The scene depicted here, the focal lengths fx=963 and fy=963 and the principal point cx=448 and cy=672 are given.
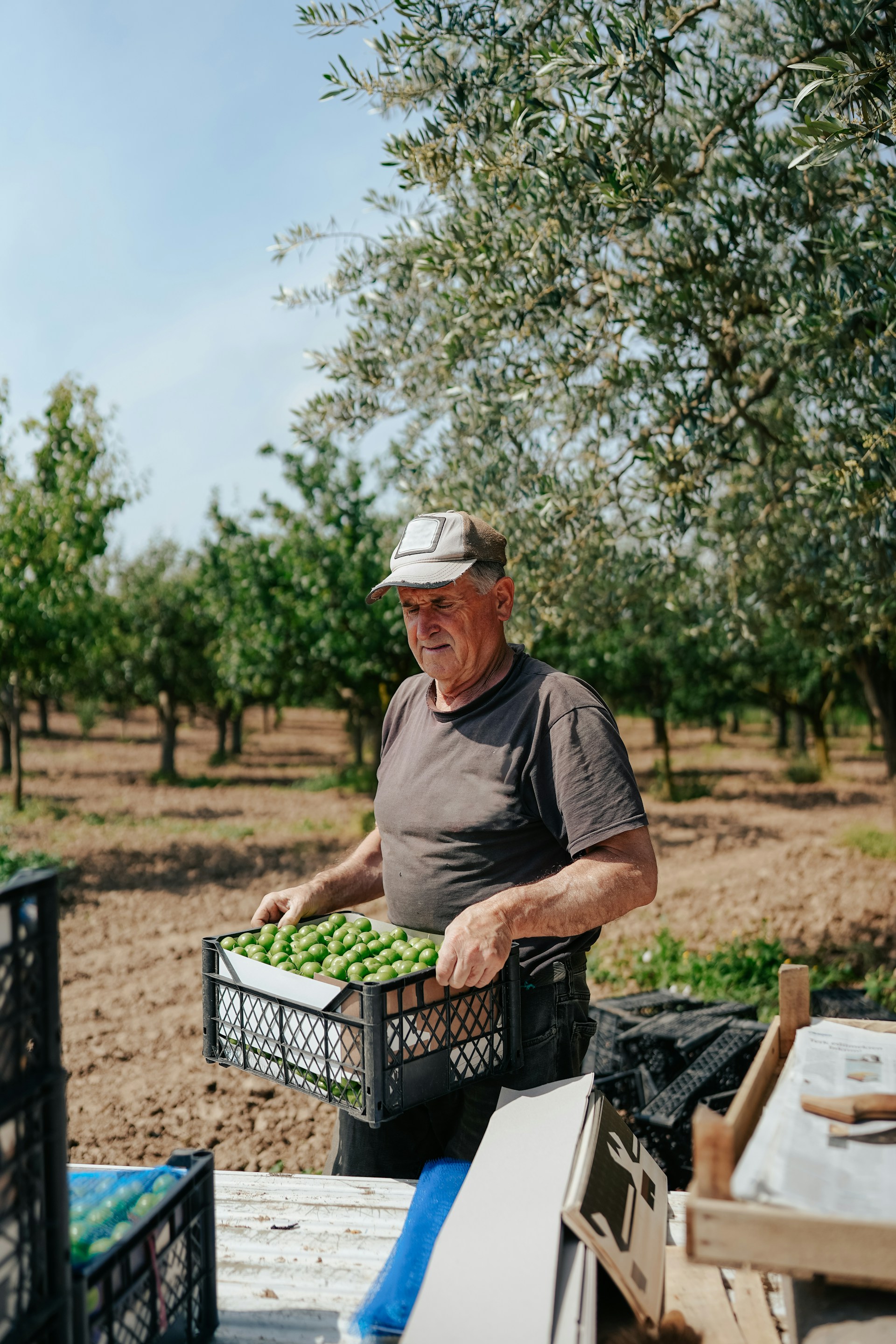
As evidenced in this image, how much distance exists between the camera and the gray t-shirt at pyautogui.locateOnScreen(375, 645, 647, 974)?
2.48 metres

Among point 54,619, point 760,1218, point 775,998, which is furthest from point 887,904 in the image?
point 54,619

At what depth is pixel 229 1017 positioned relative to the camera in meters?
2.48

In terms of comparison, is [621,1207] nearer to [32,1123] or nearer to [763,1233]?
[763,1233]

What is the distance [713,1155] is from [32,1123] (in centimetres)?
102

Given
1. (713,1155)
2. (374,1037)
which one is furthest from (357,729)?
(713,1155)

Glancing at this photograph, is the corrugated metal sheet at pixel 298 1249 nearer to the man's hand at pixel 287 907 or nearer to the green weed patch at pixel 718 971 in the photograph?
the man's hand at pixel 287 907

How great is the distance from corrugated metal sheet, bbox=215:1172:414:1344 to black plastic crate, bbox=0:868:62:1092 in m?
0.86

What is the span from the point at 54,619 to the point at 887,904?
1053cm

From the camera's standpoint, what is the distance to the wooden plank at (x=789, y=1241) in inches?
54.1

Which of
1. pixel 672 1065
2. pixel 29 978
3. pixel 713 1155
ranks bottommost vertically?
pixel 672 1065

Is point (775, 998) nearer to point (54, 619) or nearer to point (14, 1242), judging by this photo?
point (14, 1242)

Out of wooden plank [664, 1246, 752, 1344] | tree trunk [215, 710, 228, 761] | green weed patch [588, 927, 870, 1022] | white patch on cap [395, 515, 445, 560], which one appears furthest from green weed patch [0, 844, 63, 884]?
tree trunk [215, 710, 228, 761]

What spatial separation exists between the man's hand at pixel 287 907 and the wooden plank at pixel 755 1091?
136 centimetres

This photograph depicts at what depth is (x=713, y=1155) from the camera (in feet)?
4.70
